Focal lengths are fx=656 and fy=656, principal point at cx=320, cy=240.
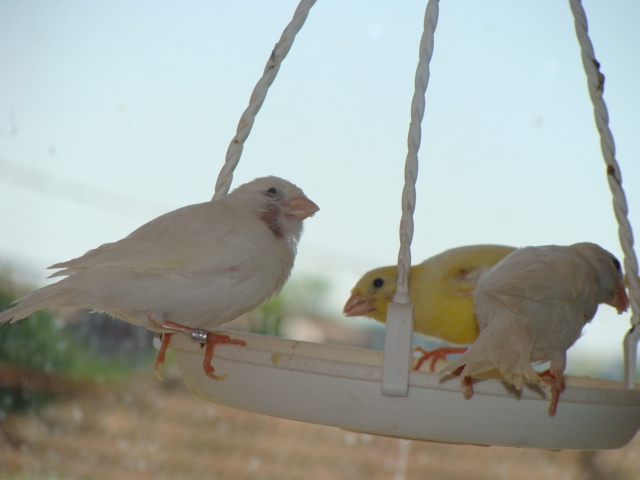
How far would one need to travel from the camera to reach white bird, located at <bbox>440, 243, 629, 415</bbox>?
4.63ft

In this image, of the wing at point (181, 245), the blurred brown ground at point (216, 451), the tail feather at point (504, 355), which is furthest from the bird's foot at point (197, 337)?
the blurred brown ground at point (216, 451)

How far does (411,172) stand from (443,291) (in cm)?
114

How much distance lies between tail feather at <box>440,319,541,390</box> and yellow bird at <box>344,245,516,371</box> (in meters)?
0.74

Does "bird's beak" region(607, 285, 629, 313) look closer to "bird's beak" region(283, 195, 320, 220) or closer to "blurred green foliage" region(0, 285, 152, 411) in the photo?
"bird's beak" region(283, 195, 320, 220)

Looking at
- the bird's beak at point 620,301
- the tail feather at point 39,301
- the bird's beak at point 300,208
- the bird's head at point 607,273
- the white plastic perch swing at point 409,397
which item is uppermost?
the bird's beak at point 300,208

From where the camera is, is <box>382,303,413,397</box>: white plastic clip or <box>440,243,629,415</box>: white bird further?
<box>440,243,629,415</box>: white bird

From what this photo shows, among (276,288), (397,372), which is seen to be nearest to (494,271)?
(276,288)

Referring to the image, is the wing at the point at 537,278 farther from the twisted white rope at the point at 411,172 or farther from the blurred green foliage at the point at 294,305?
the blurred green foliage at the point at 294,305

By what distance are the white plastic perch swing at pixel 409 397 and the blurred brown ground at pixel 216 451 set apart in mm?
2488

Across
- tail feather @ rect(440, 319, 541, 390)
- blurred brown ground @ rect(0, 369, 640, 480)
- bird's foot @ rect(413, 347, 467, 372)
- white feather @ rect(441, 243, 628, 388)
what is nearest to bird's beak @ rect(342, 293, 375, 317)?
bird's foot @ rect(413, 347, 467, 372)

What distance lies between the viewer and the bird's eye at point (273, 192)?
1832 millimetres

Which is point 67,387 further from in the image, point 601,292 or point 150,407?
point 601,292

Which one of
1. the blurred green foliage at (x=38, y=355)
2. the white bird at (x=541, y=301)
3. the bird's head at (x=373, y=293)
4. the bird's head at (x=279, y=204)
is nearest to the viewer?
the white bird at (x=541, y=301)

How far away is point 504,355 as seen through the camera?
1347mm
